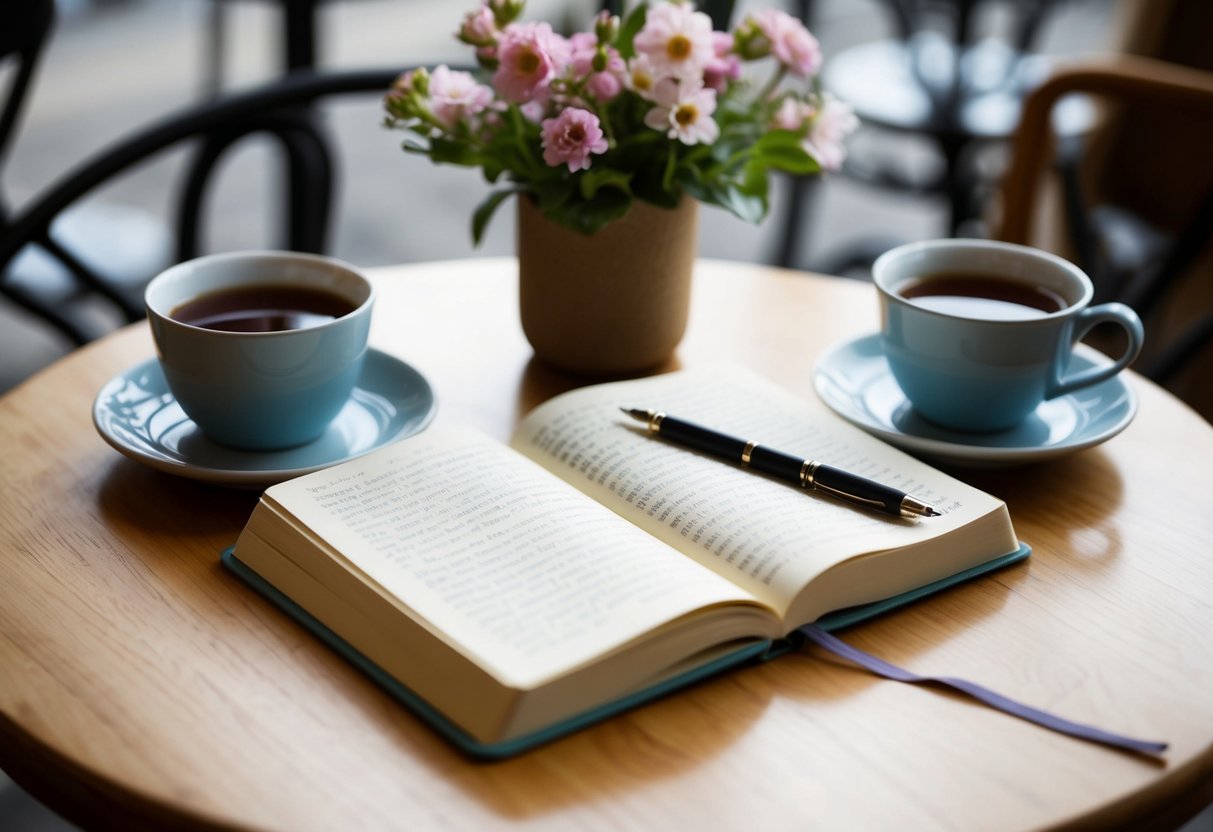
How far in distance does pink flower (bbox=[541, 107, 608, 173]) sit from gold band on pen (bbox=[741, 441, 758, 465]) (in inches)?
8.0

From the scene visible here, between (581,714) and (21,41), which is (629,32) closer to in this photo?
(581,714)

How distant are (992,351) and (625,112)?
0.28 metres

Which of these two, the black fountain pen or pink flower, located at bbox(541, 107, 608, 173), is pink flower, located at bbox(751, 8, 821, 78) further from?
the black fountain pen

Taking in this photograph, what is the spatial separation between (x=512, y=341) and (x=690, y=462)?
273 mm

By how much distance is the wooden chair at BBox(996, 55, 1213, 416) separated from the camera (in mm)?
1241

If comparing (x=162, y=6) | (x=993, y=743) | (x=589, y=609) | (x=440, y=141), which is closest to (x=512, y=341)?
(x=440, y=141)

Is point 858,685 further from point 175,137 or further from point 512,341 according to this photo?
point 175,137

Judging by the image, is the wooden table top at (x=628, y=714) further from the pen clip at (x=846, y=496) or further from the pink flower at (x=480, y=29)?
the pink flower at (x=480, y=29)

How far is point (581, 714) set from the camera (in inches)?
21.8

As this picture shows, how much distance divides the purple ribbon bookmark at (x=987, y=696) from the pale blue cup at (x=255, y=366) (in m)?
0.32

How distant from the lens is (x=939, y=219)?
3088 millimetres

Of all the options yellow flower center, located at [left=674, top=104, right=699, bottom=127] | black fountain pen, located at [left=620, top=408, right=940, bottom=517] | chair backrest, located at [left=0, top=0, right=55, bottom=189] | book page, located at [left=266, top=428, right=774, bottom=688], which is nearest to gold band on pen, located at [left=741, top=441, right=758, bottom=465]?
black fountain pen, located at [left=620, top=408, right=940, bottom=517]

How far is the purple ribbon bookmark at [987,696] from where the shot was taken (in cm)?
55

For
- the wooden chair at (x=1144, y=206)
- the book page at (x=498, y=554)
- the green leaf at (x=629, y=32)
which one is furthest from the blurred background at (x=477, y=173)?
the book page at (x=498, y=554)
